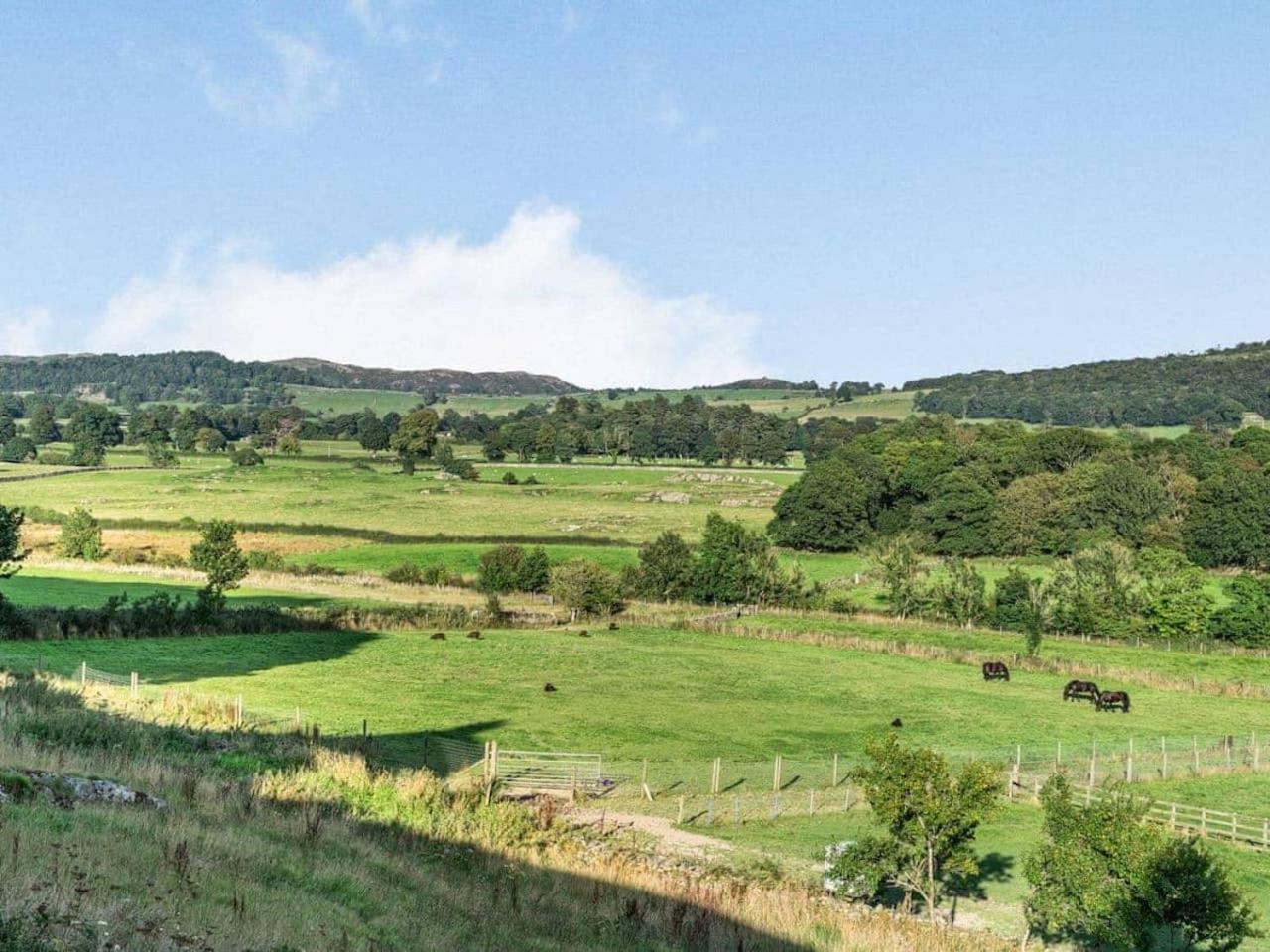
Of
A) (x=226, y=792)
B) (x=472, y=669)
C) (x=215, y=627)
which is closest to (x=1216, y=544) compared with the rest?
(x=472, y=669)

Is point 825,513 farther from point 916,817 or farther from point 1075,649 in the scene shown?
point 916,817

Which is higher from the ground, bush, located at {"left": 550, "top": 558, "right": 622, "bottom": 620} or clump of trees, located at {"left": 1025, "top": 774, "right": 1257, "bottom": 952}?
clump of trees, located at {"left": 1025, "top": 774, "right": 1257, "bottom": 952}

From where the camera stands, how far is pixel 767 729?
56.4 m

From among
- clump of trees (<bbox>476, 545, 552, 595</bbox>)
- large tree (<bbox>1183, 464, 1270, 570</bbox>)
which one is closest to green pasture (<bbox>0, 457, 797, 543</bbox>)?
clump of trees (<bbox>476, 545, 552, 595</bbox>)

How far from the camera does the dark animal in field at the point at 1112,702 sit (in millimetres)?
65875

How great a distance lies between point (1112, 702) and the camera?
217ft

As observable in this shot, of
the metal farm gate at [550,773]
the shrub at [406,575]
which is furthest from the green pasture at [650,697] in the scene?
the shrub at [406,575]

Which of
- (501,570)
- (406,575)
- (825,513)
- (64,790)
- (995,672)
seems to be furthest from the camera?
(825,513)

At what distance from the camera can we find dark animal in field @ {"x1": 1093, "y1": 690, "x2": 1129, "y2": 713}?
65875 millimetres

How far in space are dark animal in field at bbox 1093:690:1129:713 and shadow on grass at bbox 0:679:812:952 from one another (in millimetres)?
47778

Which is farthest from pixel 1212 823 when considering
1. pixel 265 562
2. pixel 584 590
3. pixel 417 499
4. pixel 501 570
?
pixel 417 499

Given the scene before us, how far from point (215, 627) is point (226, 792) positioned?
56.1 meters

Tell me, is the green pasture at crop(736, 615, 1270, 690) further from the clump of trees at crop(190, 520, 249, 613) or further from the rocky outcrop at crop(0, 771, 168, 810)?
the rocky outcrop at crop(0, 771, 168, 810)

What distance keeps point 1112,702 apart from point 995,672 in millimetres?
9794
